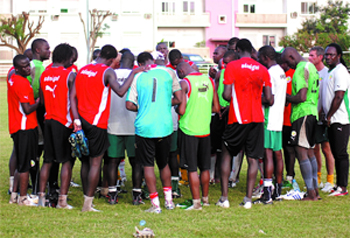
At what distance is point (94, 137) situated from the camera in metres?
7.38

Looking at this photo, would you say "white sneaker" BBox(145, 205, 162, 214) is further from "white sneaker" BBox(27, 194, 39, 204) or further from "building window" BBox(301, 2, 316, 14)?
"building window" BBox(301, 2, 316, 14)

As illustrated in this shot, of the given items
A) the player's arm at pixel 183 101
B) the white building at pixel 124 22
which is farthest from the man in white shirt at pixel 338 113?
the white building at pixel 124 22

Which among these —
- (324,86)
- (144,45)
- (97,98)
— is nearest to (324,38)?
(144,45)

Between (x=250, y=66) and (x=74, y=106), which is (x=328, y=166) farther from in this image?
(x=74, y=106)

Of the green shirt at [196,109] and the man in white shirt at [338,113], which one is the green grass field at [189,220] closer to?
the man in white shirt at [338,113]

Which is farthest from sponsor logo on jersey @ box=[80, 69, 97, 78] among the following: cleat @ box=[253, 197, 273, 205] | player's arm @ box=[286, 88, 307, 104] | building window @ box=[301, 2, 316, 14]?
building window @ box=[301, 2, 316, 14]

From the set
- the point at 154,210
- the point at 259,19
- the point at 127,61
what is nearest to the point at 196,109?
the point at 127,61

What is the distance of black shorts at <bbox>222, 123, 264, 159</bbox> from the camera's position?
7688 millimetres

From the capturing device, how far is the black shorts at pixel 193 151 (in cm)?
757

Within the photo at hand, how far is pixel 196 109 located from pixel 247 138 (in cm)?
92

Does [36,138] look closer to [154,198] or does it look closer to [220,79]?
[154,198]

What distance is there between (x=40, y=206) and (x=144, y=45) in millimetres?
48663

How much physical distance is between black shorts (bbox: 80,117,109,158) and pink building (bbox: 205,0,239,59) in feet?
168

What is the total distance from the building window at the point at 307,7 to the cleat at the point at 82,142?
5692 centimetres
